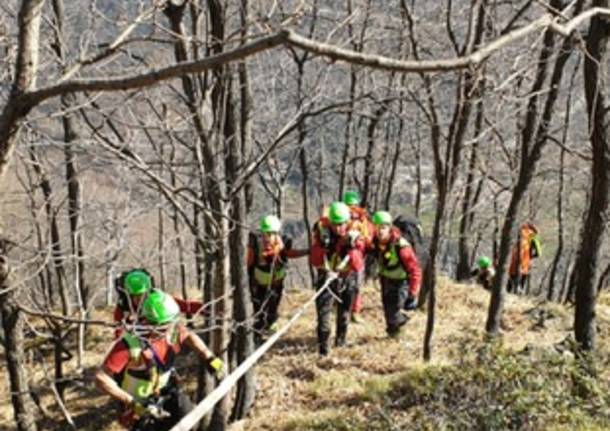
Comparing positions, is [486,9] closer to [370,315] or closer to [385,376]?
[385,376]

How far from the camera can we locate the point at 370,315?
1223cm

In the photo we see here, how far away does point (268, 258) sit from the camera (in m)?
10.1

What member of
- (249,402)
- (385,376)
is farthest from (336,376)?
(249,402)

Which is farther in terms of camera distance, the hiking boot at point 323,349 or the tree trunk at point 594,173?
the hiking boot at point 323,349

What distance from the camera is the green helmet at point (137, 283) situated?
7.54 meters

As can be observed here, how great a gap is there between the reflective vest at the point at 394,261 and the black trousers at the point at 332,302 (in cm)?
73

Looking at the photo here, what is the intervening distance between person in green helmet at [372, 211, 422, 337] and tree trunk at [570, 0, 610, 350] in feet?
10.6

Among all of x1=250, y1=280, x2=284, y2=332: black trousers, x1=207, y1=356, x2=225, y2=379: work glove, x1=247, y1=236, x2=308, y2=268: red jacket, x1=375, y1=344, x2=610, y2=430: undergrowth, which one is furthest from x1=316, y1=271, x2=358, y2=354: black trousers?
x1=207, y1=356, x2=225, y2=379: work glove

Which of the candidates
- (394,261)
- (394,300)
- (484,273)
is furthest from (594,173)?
(484,273)

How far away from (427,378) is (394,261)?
3.13 metres

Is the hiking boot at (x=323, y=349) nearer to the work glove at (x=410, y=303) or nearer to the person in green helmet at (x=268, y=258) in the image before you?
the person in green helmet at (x=268, y=258)

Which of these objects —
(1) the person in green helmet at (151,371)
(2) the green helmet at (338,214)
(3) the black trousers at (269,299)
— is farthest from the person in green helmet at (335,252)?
(1) the person in green helmet at (151,371)

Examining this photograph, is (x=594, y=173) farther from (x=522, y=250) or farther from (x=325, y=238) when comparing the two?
(x=522, y=250)

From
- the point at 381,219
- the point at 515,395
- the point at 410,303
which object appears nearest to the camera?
the point at 515,395
